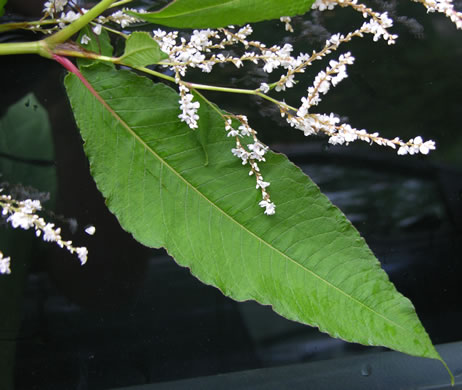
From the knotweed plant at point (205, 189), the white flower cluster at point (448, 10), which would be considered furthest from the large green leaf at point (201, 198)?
the white flower cluster at point (448, 10)

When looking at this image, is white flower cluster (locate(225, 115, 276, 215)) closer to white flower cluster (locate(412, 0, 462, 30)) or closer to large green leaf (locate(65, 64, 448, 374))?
large green leaf (locate(65, 64, 448, 374))

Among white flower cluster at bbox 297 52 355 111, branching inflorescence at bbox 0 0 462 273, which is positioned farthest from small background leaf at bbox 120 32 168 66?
white flower cluster at bbox 297 52 355 111

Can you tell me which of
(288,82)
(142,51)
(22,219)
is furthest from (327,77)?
(22,219)

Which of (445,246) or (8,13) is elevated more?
(8,13)

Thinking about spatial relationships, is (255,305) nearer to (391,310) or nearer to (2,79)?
(391,310)

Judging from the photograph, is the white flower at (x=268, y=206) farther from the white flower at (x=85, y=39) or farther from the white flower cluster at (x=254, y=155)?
the white flower at (x=85, y=39)

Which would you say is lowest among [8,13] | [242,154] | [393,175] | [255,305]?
[255,305]

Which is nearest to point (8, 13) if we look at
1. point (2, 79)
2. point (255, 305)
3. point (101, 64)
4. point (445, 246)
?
point (2, 79)
